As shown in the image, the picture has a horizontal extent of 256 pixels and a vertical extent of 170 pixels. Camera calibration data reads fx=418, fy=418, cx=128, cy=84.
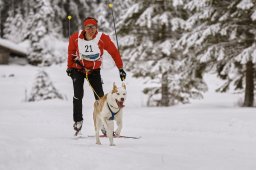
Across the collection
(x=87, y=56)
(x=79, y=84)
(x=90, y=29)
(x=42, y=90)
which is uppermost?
(x=90, y=29)

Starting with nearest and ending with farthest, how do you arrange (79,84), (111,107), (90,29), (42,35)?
(111,107) → (90,29) → (79,84) → (42,35)

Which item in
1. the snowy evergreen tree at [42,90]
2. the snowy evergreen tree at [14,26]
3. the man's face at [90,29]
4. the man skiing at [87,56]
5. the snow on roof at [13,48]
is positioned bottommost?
the snowy evergreen tree at [42,90]

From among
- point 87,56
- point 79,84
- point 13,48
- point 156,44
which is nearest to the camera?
point 87,56

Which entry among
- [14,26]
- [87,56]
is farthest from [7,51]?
[87,56]

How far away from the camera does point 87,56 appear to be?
8102 millimetres

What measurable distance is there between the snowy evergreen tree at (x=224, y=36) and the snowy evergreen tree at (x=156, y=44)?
8.42 feet

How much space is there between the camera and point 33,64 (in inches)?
2172

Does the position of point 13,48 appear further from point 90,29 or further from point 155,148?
point 155,148

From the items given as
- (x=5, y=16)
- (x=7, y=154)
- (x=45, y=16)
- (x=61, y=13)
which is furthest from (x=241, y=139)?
(x=5, y=16)

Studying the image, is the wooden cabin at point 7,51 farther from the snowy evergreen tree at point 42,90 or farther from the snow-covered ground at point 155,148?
the snow-covered ground at point 155,148

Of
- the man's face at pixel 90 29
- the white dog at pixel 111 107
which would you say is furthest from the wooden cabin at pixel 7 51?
the white dog at pixel 111 107

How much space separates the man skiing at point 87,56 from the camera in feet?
25.9

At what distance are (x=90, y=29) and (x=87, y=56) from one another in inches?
24.6

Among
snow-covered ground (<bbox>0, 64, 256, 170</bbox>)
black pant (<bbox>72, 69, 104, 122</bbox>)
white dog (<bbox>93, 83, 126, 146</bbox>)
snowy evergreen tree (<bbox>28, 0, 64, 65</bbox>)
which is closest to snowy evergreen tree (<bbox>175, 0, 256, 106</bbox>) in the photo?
snow-covered ground (<bbox>0, 64, 256, 170</bbox>)
